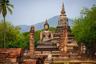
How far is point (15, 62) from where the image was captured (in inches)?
364

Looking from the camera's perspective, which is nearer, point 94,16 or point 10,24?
point 94,16

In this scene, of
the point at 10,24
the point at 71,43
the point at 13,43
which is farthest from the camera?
the point at 10,24

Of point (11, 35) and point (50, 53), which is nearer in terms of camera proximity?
point (50, 53)

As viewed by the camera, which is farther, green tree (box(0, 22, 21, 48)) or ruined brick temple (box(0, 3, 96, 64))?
green tree (box(0, 22, 21, 48))

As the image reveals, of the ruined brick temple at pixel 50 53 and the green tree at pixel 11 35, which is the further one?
the green tree at pixel 11 35

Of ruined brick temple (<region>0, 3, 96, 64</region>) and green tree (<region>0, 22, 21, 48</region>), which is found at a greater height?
green tree (<region>0, 22, 21, 48</region>)

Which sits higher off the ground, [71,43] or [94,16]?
[94,16]

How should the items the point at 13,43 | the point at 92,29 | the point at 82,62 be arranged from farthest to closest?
the point at 13,43, the point at 92,29, the point at 82,62

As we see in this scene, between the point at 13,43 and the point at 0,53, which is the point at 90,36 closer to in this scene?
the point at 13,43

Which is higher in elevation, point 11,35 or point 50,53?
point 11,35

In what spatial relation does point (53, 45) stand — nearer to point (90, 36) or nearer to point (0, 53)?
point (90, 36)

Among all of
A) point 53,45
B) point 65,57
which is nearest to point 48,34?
point 53,45

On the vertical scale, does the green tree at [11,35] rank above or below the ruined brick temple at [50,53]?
above

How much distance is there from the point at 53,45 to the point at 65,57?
26.6 m
